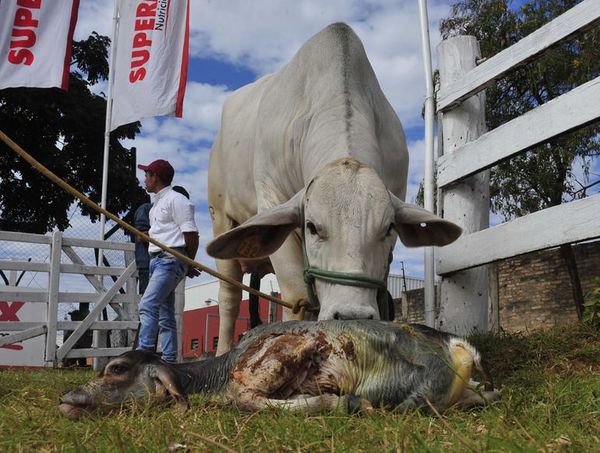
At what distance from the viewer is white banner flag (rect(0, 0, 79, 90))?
478 inches

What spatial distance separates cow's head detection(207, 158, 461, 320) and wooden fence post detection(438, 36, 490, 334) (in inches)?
69.3

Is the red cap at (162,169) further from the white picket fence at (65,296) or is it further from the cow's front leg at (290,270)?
the white picket fence at (65,296)

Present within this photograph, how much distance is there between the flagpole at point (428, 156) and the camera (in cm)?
605

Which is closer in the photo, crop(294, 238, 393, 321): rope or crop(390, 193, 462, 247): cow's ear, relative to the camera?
crop(294, 238, 393, 321): rope

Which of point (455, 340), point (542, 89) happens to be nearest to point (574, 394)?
point (455, 340)

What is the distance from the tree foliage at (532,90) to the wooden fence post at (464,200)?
736 centimetres

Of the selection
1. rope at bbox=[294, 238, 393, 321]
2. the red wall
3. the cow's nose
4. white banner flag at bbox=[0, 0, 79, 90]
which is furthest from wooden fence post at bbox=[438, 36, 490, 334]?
the red wall

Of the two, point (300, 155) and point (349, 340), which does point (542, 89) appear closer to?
point (300, 155)

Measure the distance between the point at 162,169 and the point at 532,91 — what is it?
9.91 metres

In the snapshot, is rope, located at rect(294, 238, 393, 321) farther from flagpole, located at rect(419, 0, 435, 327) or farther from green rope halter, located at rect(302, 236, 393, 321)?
flagpole, located at rect(419, 0, 435, 327)

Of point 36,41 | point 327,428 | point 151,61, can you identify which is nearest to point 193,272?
point 327,428

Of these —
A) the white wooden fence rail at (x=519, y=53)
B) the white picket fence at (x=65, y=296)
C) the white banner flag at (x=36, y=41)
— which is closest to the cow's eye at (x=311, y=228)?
the white wooden fence rail at (x=519, y=53)

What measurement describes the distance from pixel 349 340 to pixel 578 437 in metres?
0.95

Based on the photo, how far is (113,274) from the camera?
445 inches
